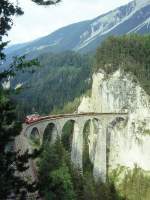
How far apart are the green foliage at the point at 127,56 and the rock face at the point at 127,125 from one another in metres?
1.80

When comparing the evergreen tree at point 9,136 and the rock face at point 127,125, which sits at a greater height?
the rock face at point 127,125

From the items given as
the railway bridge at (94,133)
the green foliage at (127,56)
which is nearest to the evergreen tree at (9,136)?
the railway bridge at (94,133)

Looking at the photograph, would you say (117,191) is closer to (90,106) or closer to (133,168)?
(133,168)

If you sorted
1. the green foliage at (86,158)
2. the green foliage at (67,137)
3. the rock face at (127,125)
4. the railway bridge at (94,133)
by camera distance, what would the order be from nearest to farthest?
1. the railway bridge at (94,133)
2. the rock face at (127,125)
3. the green foliage at (86,158)
4. the green foliage at (67,137)

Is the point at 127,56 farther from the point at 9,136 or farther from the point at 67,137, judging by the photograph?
the point at 9,136

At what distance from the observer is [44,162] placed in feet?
180

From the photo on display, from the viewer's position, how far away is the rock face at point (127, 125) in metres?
119

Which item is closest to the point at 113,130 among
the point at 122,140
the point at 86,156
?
the point at 122,140

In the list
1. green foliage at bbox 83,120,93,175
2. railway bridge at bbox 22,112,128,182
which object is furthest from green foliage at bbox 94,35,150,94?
green foliage at bbox 83,120,93,175

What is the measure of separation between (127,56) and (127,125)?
18207mm

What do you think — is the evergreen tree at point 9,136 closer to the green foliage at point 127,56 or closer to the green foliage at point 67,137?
the green foliage at point 127,56

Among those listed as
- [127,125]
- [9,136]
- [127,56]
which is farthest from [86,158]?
[9,136]

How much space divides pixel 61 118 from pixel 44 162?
4360 cm

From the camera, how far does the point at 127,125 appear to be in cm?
12069
